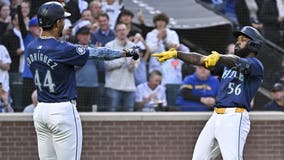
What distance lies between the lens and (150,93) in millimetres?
10742

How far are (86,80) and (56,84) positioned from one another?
12.7 feet

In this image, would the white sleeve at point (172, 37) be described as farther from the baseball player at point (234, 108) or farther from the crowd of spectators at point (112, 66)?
the baseball player at point (234, 108)

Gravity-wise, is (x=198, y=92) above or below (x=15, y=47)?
below

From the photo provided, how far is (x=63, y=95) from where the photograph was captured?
679cm

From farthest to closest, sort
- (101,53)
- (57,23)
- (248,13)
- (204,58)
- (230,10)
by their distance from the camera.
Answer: (230,10) < (248,13) < (204,58) < (101,53) < (57,23)

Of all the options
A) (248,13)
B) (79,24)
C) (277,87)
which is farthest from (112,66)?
(277,87)

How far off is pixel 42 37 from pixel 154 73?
13.1ft

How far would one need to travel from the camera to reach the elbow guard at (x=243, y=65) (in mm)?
7129

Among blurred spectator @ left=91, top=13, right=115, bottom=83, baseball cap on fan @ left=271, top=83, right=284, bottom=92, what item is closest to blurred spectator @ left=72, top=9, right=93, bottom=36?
blurred spectator @ left=91, top=13, right=115, bottom=83

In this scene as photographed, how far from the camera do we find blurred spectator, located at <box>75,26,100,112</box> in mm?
10609

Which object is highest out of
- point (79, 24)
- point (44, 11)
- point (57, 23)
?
point (44, 11)

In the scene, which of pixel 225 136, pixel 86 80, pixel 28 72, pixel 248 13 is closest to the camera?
pixel 225 136

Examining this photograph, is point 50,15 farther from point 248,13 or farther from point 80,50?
point 248,13

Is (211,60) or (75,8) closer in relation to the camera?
(211,60)
